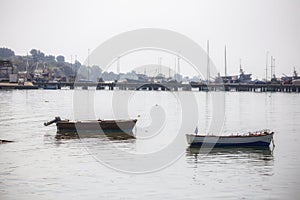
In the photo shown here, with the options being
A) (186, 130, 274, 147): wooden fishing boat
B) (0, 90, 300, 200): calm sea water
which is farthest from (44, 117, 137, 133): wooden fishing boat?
(186, 130, 274, 147): wooden fishing boat

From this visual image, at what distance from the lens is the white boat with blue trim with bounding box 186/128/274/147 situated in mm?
40125

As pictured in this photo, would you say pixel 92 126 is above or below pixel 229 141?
above

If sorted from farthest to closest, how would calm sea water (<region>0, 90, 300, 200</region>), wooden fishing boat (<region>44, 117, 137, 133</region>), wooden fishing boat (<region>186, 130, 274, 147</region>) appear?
wooden fishing boat (<region>44, 117, 137, 133</region>) < wooden fishing boat (<region>186, 130, 274, 147</region>) < calm sea water (<region>0, 90, 300, 200</region>)

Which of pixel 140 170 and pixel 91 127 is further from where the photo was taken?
pixel 91 127

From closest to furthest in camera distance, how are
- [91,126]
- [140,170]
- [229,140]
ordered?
[140,170] < [229,140] < [91,126]

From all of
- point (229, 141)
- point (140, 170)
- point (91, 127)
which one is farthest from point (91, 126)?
point (140, 170)

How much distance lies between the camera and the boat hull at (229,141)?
40.1 meters

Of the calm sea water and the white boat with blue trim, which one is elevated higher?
the white boat with blue trim

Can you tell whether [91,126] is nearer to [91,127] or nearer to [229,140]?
[91,127]

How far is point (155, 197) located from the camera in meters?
25.6

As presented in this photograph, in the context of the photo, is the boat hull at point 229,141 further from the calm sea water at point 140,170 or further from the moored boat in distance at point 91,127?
the moored boat in distance at point 91,127

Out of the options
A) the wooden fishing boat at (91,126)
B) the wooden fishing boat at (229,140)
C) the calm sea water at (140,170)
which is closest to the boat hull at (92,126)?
the wooden fishing boat at (91,126)

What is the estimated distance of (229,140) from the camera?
40.3 metres

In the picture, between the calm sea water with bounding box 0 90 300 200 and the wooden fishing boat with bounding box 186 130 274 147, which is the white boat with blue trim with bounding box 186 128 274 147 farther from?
the calm sea water with bounding box 0 90 300 200
